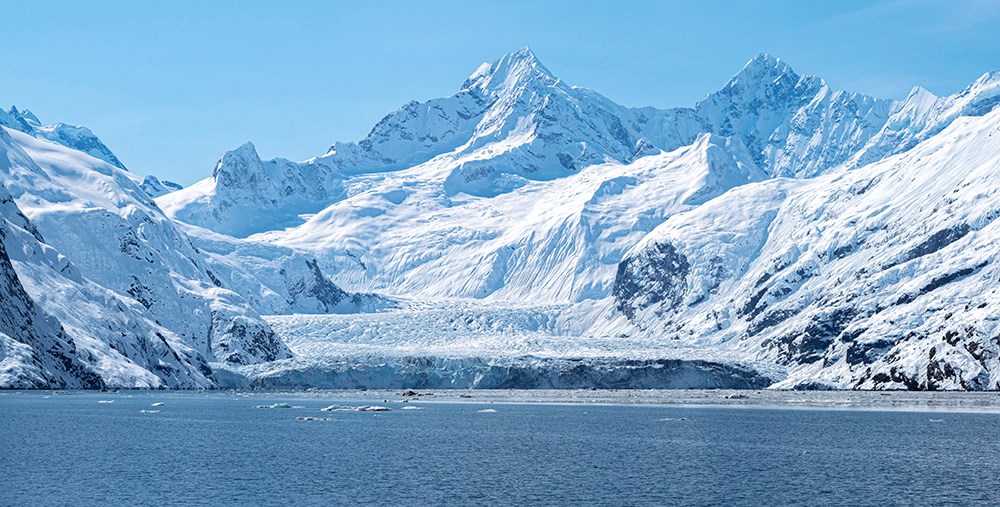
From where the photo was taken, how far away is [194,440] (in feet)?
358

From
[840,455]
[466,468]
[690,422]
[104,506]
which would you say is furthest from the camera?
[690,422]

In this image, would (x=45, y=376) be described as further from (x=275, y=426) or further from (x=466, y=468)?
(x=466, y=468)

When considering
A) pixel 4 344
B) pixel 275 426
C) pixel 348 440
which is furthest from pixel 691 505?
pixel 4 344

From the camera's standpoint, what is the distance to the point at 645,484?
77.2 m

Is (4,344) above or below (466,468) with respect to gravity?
above

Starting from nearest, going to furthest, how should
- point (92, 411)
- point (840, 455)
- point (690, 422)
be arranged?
point (840, 455), point (690, 422), point (92, 411)

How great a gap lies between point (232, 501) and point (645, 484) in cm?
2591

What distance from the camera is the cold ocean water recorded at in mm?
71688

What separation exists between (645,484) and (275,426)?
64360 mm

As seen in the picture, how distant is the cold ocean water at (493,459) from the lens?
71.7 metres

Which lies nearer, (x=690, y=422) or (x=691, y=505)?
(x=691, y=505)

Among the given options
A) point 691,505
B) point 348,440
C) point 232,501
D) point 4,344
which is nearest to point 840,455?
point 691,505

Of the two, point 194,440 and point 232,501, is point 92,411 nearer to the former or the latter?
point 194,440

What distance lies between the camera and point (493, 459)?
94.4 meters
